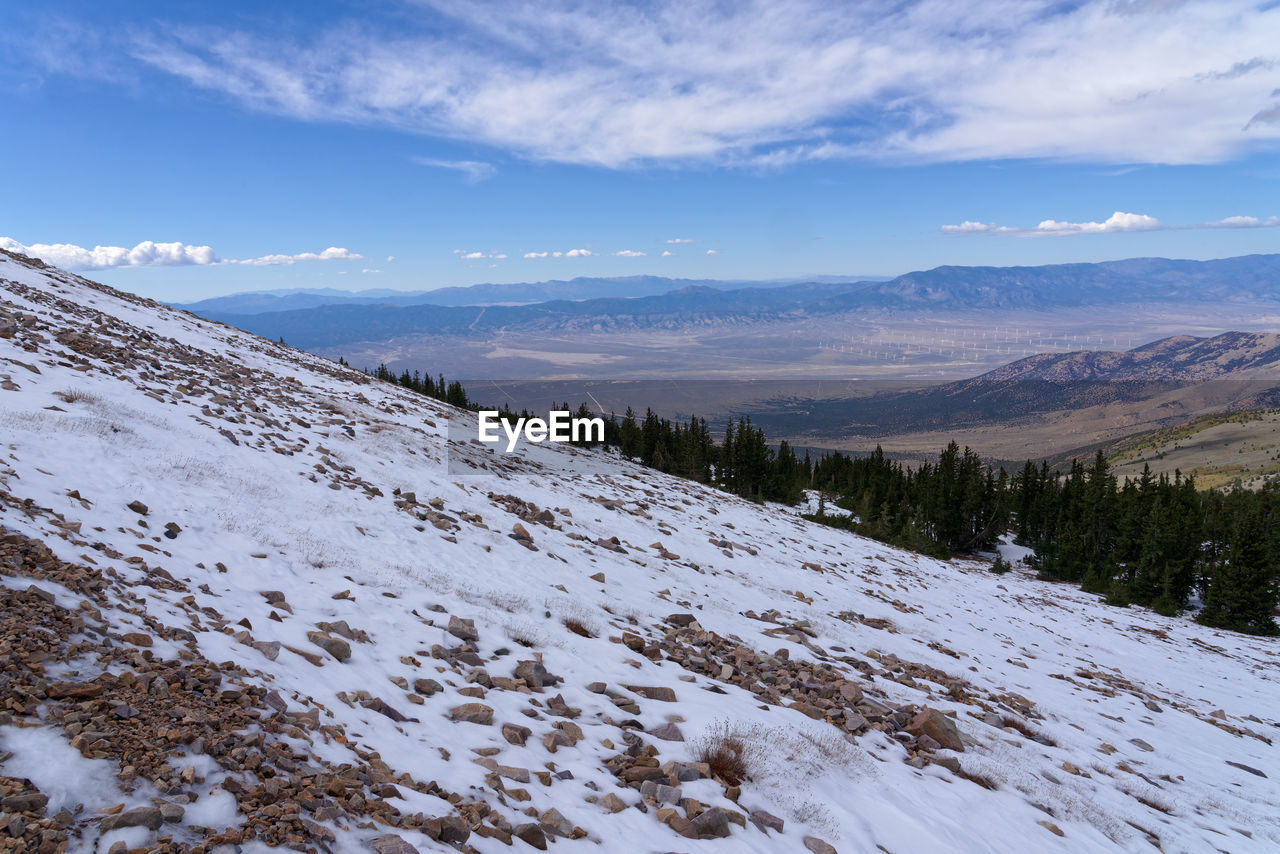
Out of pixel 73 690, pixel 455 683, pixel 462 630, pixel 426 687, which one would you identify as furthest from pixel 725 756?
pixel 73 690

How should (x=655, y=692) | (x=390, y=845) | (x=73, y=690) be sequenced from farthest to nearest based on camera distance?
(x=655, y=692) < (x=73, y=690) < (x=390, y=845)

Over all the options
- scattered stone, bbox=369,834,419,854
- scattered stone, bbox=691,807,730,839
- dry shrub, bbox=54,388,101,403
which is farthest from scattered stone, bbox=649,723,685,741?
dry shrub, bbox=54,388,101,403

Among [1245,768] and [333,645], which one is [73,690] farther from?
[1245,768]

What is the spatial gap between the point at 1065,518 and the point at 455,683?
66.9 m

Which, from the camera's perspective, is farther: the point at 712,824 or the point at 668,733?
the point at 668,733

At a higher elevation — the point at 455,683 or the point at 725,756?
the point at 455,683

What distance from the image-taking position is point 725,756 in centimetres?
768

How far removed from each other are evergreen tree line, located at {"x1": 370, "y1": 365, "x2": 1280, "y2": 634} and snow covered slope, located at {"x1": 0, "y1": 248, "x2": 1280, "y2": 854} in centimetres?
2300

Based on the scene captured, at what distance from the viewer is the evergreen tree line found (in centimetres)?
4009

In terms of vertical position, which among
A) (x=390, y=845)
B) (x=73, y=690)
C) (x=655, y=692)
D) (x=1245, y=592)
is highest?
(x=73, y=690)

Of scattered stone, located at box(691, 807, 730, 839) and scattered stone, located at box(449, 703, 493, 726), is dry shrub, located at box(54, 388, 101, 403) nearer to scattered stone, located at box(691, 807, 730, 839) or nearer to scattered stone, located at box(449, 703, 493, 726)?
scattered stone, located at box(449, 703, 493, 726)

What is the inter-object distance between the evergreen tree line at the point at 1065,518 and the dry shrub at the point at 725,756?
135 feet

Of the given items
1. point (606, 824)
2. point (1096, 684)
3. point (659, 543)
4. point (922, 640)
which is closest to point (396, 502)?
point (659, 543)

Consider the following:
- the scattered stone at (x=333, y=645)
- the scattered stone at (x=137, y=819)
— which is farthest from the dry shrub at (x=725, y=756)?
the scattered stone at (x=137, y=819)
